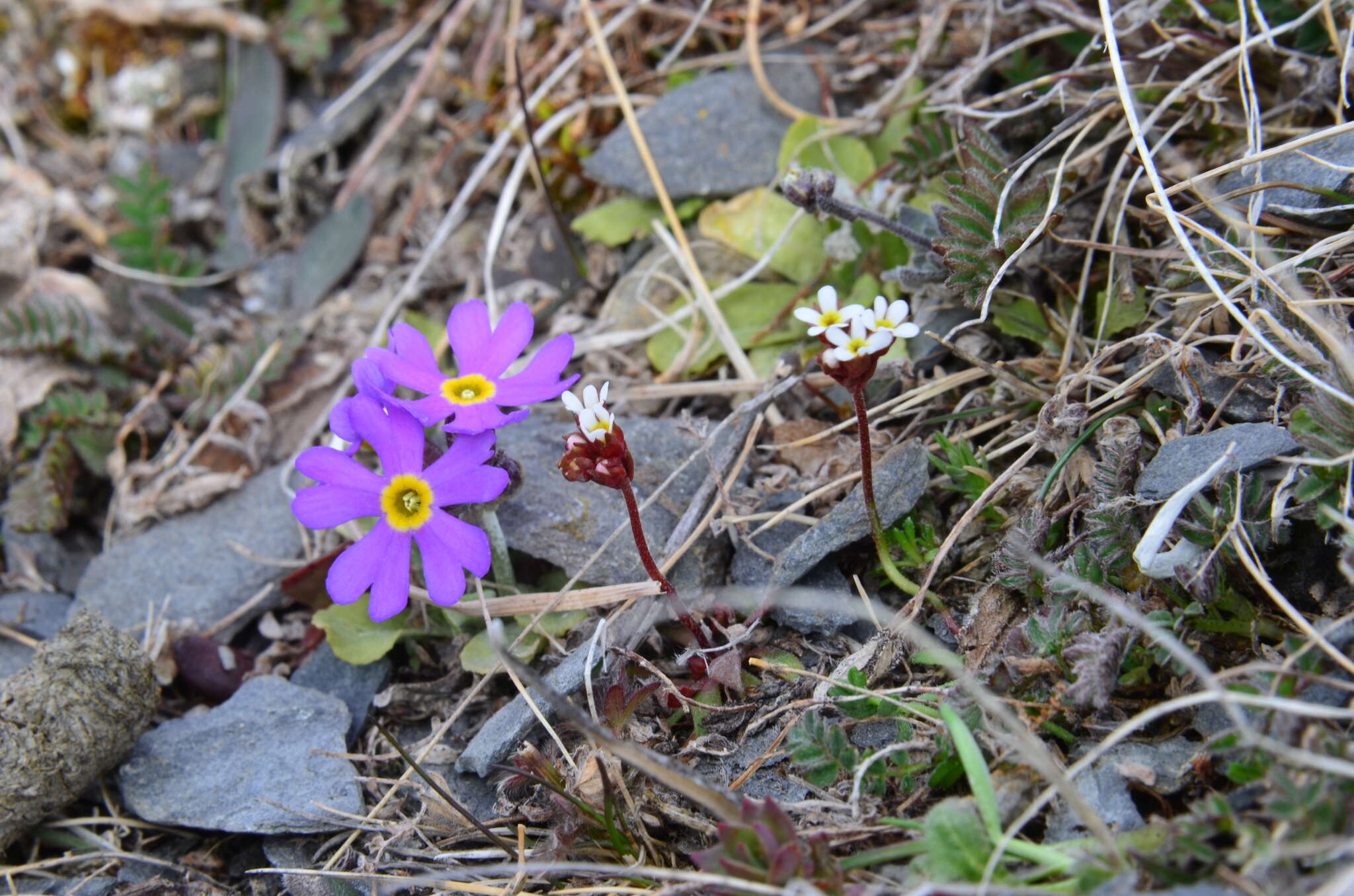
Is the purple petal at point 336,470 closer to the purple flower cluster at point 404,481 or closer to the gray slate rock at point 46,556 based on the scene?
the purple flower cluster at point 404,481

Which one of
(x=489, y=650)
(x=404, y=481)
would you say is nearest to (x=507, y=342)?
(x=404, y=481)

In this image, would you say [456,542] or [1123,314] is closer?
[456,542]

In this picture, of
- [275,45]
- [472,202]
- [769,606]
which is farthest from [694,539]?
[275,45]

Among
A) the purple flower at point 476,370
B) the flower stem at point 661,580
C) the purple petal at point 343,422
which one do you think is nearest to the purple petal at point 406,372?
the purple flower at point 476,370

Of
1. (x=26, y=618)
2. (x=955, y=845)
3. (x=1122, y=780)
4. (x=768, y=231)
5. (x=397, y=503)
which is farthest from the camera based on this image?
(x=768, y=231)

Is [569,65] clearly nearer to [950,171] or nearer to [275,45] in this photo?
[275,45]

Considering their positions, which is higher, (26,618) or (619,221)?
(619,221)

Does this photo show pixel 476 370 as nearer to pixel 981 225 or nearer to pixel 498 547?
pixel 498 547
